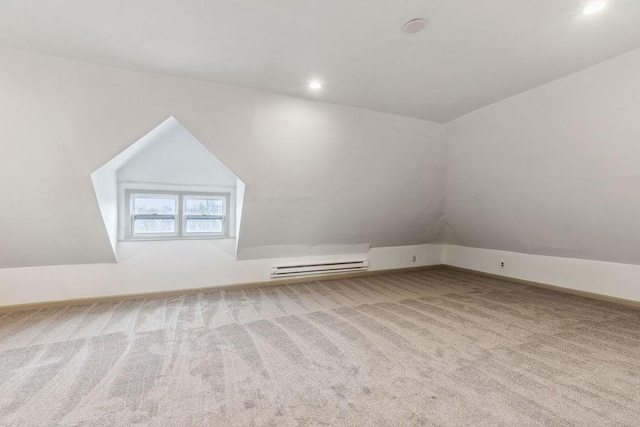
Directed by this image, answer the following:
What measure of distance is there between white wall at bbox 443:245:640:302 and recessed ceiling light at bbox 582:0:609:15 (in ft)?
10.5

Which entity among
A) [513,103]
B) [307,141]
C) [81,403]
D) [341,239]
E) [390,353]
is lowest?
[81,403]

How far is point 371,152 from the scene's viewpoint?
12.0ft

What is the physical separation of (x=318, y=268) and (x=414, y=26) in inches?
137

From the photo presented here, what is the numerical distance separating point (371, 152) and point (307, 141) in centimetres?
89

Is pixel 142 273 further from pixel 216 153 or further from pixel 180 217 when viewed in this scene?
pixel 216 153

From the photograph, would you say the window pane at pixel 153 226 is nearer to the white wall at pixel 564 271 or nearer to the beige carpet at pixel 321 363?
the beige carpet at pixel 321 363

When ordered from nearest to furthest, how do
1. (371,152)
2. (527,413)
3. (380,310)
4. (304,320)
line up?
(527,413) → (304,320) → (380,310) → (371,152)

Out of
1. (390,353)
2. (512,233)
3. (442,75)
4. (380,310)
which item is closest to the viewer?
(390,353)

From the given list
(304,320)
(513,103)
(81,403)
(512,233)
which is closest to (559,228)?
(512,233)

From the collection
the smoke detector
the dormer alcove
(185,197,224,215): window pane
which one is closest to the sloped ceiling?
the dormer alcove

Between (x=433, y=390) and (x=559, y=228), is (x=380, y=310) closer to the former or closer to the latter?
(x=433, y=390)

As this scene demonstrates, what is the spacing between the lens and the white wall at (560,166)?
247cm

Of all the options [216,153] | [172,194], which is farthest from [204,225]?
[216,153]

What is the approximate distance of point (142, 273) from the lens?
11.7ft
